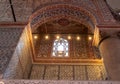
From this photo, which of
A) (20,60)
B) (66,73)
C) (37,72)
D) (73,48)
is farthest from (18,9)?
(66,73)

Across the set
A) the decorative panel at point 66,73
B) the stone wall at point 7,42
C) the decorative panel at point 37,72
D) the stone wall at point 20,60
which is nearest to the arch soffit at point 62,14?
the stone wall at point 20,60

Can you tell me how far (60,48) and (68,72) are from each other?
1.31m

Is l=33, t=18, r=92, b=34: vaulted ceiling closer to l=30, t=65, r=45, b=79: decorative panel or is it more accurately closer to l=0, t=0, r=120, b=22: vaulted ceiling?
l=0, t=0, r=120, b=22: vaulted ceiling

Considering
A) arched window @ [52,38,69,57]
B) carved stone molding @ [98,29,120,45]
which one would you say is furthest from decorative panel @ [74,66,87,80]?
carved stone molding @ [98,29,120,45]

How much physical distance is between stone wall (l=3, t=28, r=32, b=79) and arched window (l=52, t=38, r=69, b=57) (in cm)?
123

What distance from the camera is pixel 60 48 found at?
869cm

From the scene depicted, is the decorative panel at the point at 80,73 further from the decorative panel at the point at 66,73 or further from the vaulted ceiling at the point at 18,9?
the vaulted ceiling at the point at 18,9

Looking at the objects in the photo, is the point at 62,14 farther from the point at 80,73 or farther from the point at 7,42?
the point at 7,42

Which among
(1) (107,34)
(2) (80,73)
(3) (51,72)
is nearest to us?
(1) (107,34)

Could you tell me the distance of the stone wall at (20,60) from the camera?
17.8 ft

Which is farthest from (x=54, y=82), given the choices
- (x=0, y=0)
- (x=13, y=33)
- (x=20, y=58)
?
(x=0, y=0)

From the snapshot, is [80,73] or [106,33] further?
[80,73]

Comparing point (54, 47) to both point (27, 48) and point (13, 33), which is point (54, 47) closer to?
point (27, 48)

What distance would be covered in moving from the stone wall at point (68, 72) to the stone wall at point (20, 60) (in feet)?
1.43
